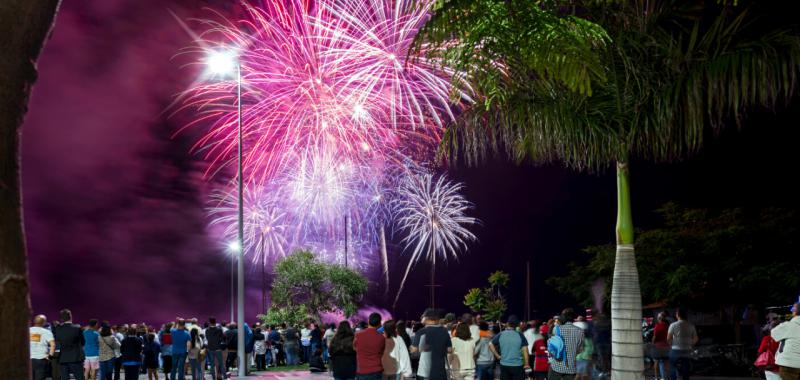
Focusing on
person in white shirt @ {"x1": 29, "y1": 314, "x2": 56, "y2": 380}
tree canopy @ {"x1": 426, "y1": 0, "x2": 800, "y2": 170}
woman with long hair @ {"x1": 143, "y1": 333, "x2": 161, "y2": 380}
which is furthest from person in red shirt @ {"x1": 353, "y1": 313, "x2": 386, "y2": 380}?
woman with long hair @ {"x1": 143, "y1": 333, "x2": 161, "y2": 380}

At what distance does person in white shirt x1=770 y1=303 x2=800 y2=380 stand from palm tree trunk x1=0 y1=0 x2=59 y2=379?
10.3 metres

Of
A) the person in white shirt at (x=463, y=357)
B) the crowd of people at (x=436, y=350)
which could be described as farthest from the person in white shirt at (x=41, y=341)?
the person in white shirt at (x=463, y=357)

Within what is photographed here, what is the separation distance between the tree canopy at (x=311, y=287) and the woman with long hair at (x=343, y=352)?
1374 inches

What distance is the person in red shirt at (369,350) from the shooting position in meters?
11.9

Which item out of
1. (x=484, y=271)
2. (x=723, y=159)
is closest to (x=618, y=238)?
(x=723, y=159)

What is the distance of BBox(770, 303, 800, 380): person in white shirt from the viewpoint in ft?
34.7

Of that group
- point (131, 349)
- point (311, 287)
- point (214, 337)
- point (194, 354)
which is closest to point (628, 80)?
point (131, 349)

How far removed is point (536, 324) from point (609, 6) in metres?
6.69

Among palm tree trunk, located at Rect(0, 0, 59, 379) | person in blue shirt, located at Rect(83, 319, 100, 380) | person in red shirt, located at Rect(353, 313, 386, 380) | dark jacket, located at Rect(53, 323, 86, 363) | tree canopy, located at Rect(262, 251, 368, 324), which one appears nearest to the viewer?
palm tree trunk, located at Rect(0, 0, 59, 379)

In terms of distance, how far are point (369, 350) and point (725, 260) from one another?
88.7 feet

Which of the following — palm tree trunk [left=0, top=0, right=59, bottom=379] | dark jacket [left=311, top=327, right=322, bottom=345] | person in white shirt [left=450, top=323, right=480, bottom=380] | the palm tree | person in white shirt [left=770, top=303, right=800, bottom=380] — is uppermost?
the palm tree

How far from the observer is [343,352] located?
476 inches

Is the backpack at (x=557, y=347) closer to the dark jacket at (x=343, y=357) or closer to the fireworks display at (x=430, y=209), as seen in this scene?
the dark jacket at (x=343, y=357)

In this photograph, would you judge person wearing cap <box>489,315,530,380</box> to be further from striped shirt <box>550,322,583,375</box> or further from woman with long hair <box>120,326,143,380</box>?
woman with long hair <box>120,326,143,380</box>
